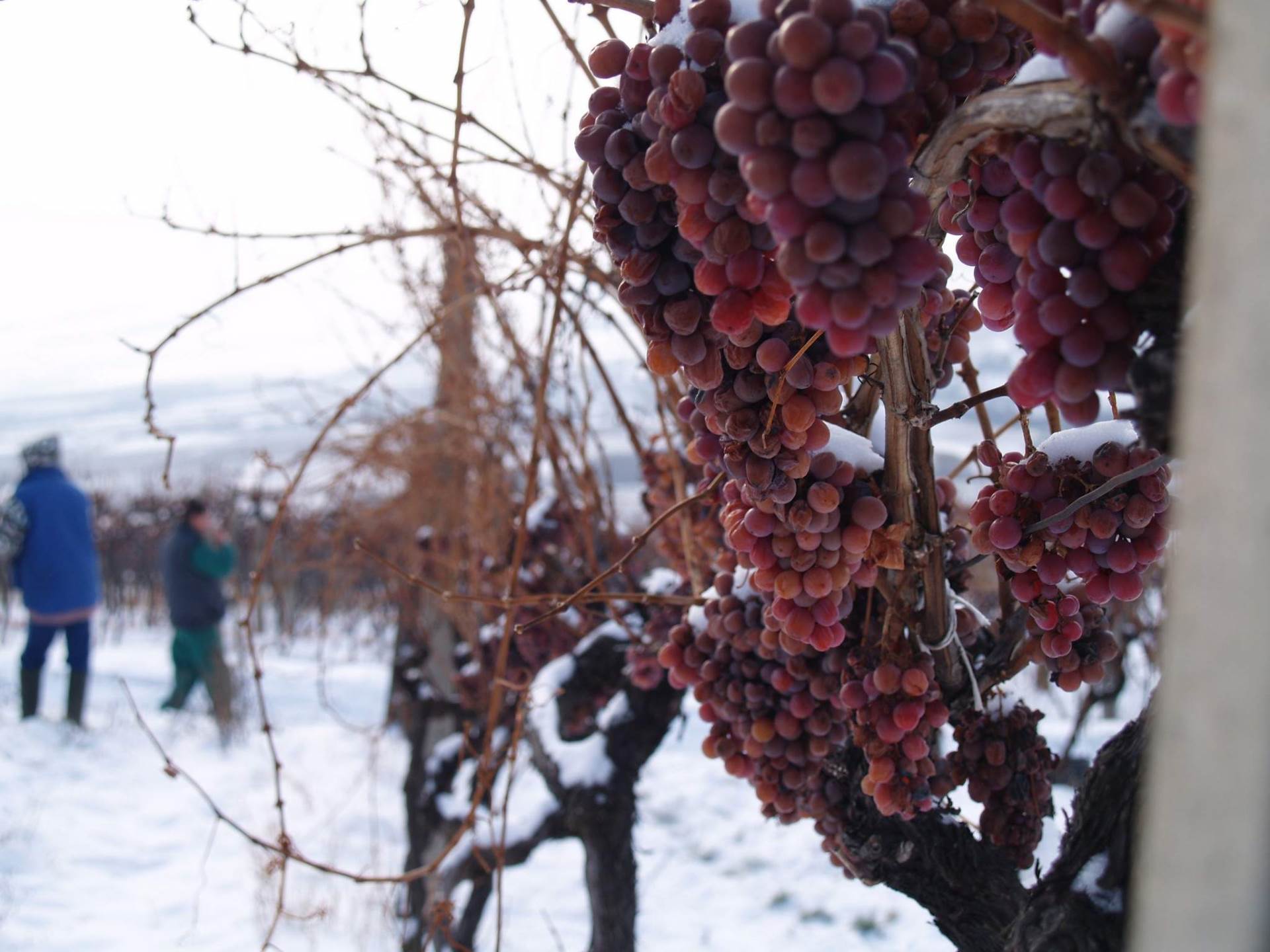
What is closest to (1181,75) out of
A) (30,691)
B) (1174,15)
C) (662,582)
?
(1174,15)

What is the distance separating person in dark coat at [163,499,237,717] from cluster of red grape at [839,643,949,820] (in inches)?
208

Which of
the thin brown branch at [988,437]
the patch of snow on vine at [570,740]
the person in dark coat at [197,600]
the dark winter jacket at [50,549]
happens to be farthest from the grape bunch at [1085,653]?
the person in dark coat at [197,600]

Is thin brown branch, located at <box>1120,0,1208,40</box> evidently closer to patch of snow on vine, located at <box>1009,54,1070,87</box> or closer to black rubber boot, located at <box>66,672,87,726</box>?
patch of snow on vine, located at <box>1009,54,1070,87</box>

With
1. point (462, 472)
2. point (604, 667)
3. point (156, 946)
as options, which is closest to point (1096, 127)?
point (604, 667)

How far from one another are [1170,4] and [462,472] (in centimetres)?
292

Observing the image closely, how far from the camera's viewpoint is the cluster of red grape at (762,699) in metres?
0.96

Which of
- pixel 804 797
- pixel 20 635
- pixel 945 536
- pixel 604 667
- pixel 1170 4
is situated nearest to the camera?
pixel 1170 4

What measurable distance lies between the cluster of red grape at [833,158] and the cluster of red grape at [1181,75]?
118mm

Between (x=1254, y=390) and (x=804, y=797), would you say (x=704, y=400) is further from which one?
(x=804, y=797)

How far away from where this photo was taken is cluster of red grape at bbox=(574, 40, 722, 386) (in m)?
0.62

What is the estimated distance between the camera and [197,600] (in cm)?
551

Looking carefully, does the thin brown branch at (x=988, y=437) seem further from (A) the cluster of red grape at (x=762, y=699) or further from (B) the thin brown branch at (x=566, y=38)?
(B) the thin brown branch at (x=566, y=38)

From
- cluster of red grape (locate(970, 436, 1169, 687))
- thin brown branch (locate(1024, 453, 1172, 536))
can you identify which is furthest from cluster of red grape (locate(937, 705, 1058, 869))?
thin brown branch (locate(1024, 453, 1172, 536))

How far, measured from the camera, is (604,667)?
2.24m
